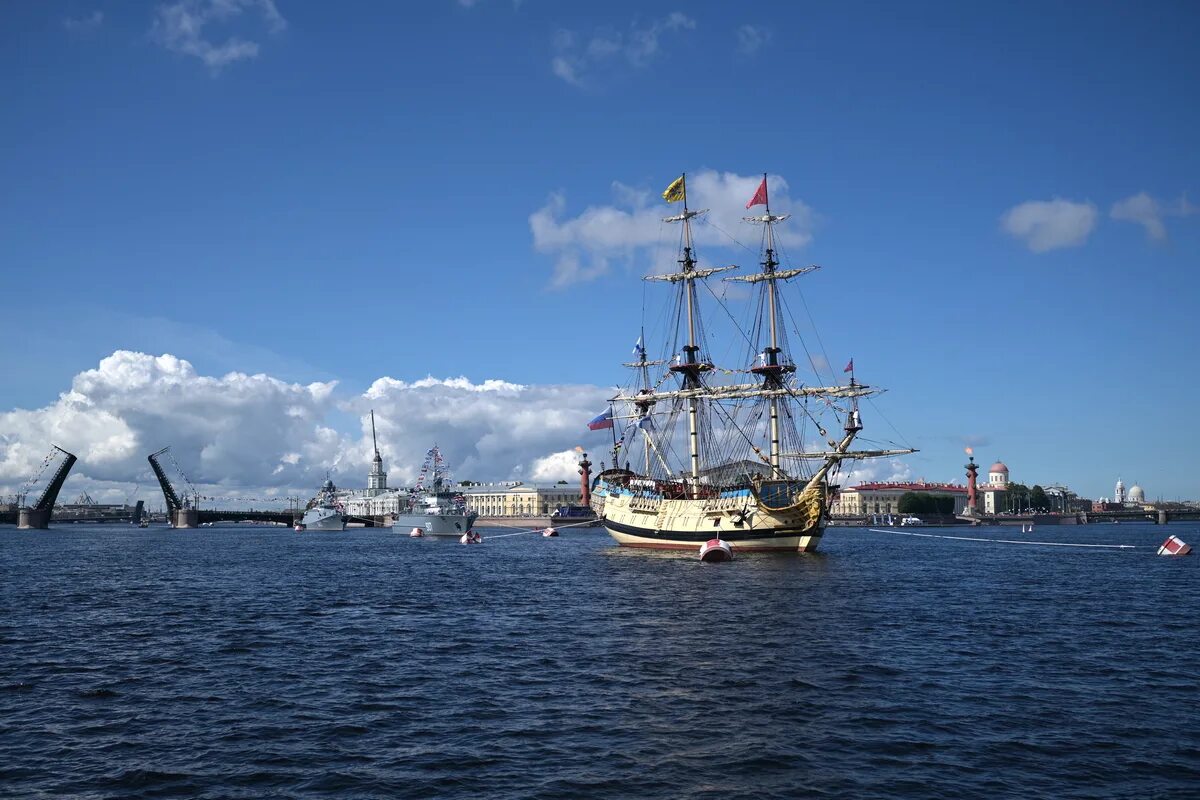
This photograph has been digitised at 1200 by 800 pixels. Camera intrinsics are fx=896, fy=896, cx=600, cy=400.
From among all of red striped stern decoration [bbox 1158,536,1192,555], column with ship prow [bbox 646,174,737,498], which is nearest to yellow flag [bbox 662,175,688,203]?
column with ship prow [bbox 646,174,737,498]

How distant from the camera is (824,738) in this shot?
751 inches

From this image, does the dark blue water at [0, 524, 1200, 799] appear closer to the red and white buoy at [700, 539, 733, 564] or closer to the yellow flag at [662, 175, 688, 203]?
the red and white buoy at [700, 539, 733, 564]

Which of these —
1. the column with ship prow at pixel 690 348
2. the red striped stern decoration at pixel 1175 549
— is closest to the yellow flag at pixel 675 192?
the column with ship prow at pixel 690 348

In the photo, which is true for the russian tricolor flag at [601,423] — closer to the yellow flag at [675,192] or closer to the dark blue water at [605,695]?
the yellow flag at [675,192]

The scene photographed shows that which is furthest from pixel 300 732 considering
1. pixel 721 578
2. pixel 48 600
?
pixel 721 578

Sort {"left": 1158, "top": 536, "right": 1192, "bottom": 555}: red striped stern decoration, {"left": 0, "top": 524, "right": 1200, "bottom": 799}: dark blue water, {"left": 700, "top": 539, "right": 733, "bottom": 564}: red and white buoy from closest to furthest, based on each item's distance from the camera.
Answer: {"left": 0, "top": 524, "right": 1200, "bottom": 799}: dark blue water, {"left": 700, "top": 539, "right": 733, "bottom": 564}: red and white buoy, {"left": 1158, "top": 536, "right": 1192, "bottom": 555}: red striped stern decoration

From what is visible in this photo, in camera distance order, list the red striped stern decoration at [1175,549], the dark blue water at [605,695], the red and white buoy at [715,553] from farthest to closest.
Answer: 1. the red striped stern decoration at [1175,549]
2. the red and white buoy at [715,553]
3. the dark blue water at [605,695]

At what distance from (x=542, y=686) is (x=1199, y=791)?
48.9 ft

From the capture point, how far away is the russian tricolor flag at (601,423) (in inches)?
3871

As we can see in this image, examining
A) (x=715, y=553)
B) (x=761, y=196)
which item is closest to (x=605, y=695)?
(x=715, y=553)

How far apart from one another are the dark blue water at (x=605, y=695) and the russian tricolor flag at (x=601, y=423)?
A: 1973 inches

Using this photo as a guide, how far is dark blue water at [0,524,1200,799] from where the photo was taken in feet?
54.7

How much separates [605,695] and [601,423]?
7565 centimetres

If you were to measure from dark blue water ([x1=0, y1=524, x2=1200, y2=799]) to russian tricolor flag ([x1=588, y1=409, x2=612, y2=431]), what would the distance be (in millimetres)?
50108
